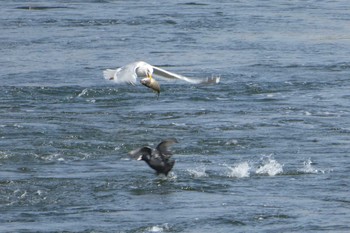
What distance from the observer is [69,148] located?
12828mm

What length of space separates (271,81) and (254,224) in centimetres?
742

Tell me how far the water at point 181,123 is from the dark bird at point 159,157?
0.15 m

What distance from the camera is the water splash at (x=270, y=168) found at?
11.7 meters

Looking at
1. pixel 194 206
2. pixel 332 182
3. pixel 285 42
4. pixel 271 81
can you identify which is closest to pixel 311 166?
pixel 332 182

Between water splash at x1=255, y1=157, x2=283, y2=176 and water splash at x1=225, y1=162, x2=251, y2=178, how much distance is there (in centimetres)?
11

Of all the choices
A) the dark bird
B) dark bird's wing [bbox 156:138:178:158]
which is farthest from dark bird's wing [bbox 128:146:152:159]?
dark bird's wing [bbox 156:138:178:158]

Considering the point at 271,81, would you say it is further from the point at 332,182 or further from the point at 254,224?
the point at 254,224

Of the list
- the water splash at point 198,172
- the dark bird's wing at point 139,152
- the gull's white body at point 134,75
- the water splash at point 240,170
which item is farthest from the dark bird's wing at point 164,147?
the gull's white body at point 134,75

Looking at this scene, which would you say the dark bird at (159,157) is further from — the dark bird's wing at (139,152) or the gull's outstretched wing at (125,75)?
the gull's outstretched wing at (125,75)

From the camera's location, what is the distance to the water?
10.3m

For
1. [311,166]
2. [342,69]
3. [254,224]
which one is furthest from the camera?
[342,69]

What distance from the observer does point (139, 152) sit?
11141 millimetres

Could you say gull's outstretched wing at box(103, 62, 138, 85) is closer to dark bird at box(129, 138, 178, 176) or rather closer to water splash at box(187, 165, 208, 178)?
dark bird at box(129, 138, 178, 176)

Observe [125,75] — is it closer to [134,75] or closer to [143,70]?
[134,75]
